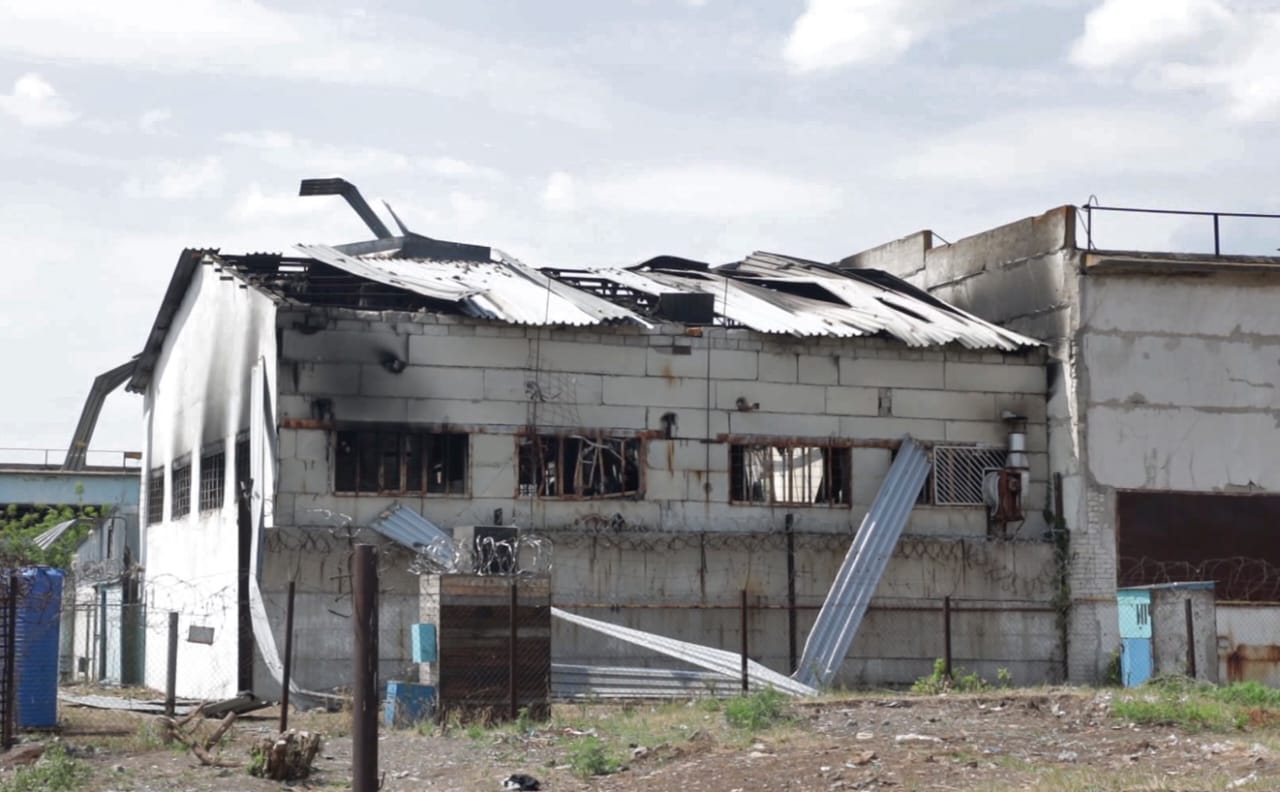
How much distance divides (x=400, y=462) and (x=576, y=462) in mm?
2519

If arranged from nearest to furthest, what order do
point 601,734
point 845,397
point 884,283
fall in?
point 601,734 < point 845,397 < point 884,283

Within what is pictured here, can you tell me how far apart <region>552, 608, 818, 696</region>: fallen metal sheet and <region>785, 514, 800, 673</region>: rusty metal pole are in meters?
1.09

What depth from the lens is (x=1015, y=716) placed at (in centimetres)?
1844

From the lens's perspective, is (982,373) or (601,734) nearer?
(601,734)

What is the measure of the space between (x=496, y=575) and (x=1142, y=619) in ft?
32.2

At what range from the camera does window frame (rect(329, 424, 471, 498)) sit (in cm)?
2428

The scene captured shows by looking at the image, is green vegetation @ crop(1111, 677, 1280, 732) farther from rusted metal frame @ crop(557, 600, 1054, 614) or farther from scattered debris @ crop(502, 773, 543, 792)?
scattered debris @ crop(502, 773, 543, 792)

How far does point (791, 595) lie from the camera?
84.7 ft

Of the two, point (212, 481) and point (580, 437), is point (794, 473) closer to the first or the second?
point (580, 437)

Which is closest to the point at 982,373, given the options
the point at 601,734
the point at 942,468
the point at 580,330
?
the point at 942,468

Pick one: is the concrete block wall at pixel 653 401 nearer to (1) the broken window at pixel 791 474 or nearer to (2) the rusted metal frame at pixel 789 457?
(2) the rusted metal frame at pixel 789 457

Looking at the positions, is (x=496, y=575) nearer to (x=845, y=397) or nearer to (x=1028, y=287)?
(x=845, y=397)

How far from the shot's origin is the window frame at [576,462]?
82.3 feet

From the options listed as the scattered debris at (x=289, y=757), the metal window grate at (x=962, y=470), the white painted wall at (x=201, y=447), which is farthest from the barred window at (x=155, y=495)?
the scattered debris at (x=289, y=757)
